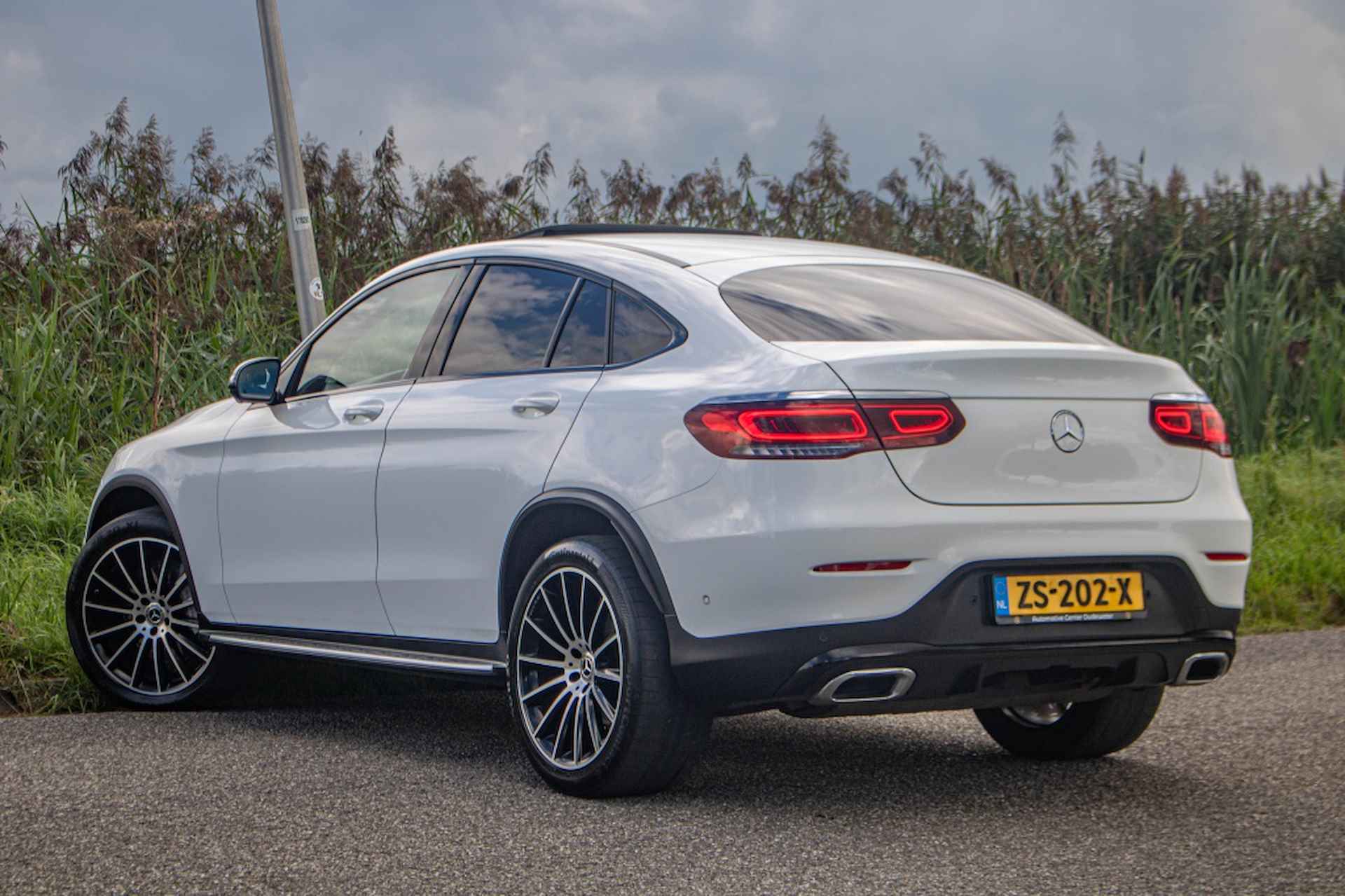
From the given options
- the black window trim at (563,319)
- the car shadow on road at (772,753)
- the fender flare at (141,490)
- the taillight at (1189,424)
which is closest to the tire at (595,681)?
the car shadow on road at (772,753)

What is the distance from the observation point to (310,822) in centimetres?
463

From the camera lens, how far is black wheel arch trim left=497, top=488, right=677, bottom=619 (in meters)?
4.55

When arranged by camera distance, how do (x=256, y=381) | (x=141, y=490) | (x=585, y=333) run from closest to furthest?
(x=585, y=333) < (x=256, y=381) < (x=141, y=490)

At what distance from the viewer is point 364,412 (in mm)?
5824

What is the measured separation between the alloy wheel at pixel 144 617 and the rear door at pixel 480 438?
1.64 metres

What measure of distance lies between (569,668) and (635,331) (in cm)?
102

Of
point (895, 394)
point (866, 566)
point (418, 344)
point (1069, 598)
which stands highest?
point (418, 344)

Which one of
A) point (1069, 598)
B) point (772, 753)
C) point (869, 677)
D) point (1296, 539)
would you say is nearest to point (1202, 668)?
point (1069, 598)

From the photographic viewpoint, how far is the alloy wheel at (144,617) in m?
6.89

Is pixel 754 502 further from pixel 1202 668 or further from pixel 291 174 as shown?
pixel 291 174

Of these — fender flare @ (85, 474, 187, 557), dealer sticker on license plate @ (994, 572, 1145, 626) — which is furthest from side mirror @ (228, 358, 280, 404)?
dealer sticker on license plate @ (994, 572, 1145, 626)

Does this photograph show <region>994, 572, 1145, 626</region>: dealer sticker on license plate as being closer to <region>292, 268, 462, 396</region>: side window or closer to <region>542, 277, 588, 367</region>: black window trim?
<region>542, 277, 588, 367</region>: black window trim

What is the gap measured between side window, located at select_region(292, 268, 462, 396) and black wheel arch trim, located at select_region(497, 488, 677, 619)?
1171 mm

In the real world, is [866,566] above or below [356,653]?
above
